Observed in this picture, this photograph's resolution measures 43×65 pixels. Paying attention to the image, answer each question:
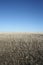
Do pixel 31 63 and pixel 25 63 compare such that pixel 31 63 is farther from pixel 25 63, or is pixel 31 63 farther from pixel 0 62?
pixel 0 62

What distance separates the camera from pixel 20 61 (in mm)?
9625

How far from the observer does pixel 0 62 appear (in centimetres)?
926

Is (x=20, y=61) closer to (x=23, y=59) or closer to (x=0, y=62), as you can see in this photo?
(x=23, y=59)

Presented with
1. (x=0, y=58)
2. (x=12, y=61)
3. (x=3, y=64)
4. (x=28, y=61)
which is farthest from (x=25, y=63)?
(x=0, y=58)

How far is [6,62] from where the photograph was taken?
9211 millimetres

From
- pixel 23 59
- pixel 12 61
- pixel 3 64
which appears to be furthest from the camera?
pixel 23 59

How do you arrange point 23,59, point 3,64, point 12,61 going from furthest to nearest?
1. point 23,59
2. point 12,61
3. point 3,64

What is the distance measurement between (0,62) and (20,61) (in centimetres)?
183

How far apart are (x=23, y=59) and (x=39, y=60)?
1.54 metres

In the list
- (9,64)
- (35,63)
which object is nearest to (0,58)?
Result: (9,64)

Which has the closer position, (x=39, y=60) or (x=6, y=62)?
(x=6, y=62)

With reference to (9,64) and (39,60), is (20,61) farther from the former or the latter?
(39,60)

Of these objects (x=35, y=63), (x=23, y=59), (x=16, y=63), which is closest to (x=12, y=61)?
(x=16, y=63)

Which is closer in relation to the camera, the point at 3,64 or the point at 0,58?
the point at 3,64
